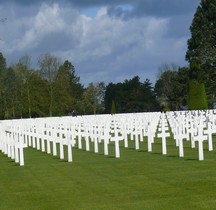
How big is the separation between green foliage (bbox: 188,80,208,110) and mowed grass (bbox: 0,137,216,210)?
3477 centimetres

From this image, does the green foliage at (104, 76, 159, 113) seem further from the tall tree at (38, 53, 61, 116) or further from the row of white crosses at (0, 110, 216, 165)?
the row of white crosses at (0, 110, 216, 165)

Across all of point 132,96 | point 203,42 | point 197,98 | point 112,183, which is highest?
point 203,42

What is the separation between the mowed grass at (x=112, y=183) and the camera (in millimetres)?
9625

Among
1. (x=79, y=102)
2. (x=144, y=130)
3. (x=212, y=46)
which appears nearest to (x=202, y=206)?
(x=144, y=130)

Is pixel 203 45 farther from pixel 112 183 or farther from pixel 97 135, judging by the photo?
pixel 112 183

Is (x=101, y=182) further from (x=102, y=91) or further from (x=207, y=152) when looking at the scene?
(x=102, y=91)

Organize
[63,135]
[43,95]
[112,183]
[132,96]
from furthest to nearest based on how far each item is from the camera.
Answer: [132,96]
[43,95]
[63,135]
[112,183]

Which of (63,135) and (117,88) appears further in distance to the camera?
(117,88)

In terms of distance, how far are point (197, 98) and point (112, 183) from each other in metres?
42.0

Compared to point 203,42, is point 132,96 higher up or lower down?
lower down

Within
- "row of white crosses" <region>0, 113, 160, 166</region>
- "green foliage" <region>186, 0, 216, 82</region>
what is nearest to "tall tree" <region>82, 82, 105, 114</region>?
"green foliage" <region>186, 0, 216, 82</region>

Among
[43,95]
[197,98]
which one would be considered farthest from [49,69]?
[197,98]

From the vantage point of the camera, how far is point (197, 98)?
53.1m

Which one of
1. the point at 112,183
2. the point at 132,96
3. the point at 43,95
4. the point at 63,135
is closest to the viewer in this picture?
the point at 112,183
